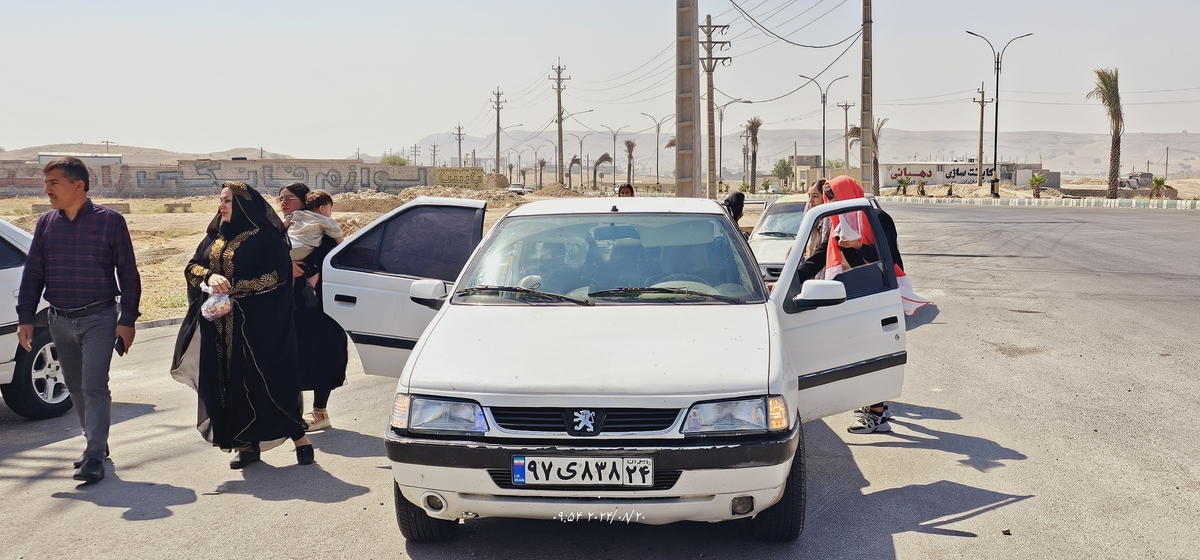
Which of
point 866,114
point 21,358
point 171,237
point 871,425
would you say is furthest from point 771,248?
point 171,237

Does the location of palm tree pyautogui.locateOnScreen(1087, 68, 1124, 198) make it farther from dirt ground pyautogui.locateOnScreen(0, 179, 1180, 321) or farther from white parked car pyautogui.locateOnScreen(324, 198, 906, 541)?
white parked car pyautogui.locateOnScreen(324, 198, 906, 541)

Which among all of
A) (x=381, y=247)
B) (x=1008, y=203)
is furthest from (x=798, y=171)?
(x=381, y=247)

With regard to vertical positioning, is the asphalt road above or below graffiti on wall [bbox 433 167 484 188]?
below

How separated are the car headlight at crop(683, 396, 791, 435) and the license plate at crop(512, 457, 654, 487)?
223mm

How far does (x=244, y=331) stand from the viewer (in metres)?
5.70

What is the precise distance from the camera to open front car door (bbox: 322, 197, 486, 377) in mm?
6285

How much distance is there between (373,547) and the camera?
4.45 m

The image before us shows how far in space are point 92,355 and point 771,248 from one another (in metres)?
8.64

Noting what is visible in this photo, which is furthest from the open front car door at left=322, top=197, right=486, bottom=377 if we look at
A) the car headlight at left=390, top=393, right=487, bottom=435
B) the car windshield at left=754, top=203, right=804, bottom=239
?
the car windshield at left=754, top=203, right=804, bottom=239

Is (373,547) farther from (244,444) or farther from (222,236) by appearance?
(222,236)

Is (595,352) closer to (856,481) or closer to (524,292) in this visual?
(524,292)

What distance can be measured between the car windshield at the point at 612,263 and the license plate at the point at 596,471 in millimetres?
1072

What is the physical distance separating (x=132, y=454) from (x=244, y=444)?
3.13ft

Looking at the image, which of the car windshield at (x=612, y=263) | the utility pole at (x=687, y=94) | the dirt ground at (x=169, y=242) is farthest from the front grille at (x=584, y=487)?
the utility pole at (x=687, y=94)
